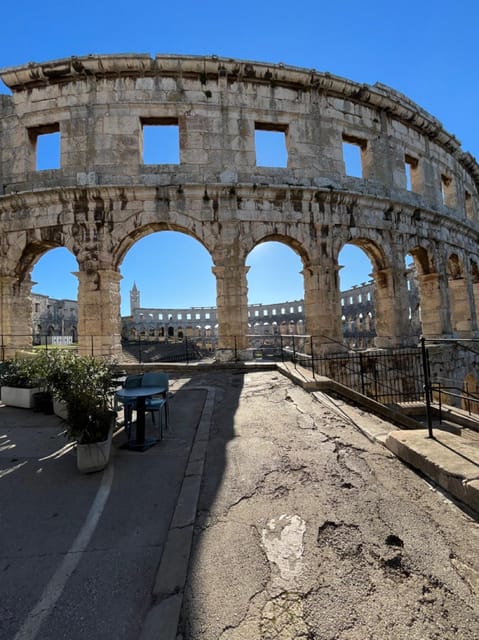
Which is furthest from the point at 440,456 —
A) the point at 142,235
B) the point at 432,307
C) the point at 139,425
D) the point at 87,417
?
the point at 432,307

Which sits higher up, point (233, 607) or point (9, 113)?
point (9, 113)

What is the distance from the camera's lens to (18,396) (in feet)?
19.4

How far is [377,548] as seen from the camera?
2094 millimetres

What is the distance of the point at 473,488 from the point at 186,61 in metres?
13.6

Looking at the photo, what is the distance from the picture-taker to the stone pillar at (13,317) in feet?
34.3

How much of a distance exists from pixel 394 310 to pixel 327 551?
36.6ft

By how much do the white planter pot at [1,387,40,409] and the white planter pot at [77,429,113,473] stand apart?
333cm

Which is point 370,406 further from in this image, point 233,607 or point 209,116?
point 209,116

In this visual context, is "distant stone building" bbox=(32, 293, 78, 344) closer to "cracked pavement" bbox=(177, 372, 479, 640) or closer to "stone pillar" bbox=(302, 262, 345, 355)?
"stone pillar" bbox=(302, 262, 345, 355)

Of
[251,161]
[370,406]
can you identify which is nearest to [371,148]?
[251,161]

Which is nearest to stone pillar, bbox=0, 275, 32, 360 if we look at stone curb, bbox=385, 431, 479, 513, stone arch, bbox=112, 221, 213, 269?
stone arch, bbox=112, 221, 213, 269

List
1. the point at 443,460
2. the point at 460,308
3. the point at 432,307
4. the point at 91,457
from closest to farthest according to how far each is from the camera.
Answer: the point at 443,460 < the point at 91,457 < the point at 432,307 < the point at 460,308

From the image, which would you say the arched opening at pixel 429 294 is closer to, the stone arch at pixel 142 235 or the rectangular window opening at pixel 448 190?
the rectangular window opening at pixel 448 190

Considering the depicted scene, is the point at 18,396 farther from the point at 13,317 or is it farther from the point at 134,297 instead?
the point at 134,297
